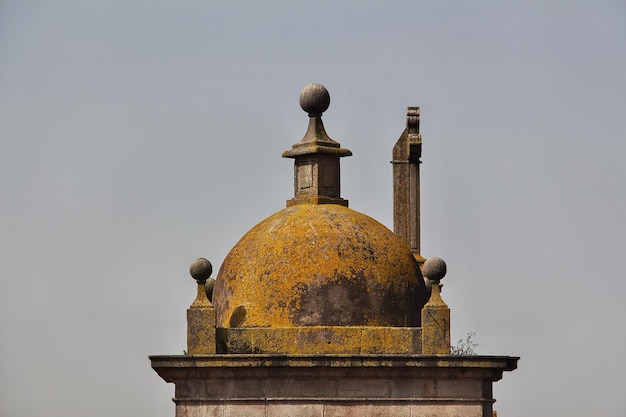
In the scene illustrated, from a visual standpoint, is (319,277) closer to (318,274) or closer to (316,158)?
(318,274)

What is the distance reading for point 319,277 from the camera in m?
19.5

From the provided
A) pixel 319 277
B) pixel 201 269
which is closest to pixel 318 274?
pixel 319 277

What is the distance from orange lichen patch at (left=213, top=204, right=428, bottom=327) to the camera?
63.9 ft

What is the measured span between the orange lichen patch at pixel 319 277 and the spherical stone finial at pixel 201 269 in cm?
60

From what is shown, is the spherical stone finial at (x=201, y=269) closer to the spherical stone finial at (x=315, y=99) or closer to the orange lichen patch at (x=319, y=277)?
the orange lichen patch at (x=319, y=277)

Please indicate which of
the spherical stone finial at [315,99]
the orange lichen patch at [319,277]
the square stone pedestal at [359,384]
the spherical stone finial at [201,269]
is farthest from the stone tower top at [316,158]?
the square stone pedestal at [359,384]

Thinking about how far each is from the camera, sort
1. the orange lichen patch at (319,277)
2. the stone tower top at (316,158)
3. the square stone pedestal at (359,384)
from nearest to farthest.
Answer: the square stone pedestal at (359,384), the orange lichen patch at (319,277), the stone tower top at (316,158)

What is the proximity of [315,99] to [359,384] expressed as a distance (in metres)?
3.76

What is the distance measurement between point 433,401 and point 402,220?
4.37m

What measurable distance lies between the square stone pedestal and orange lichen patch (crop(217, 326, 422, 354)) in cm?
43

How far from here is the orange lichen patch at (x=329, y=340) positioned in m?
19.2

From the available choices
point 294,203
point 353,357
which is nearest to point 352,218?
point 294,203

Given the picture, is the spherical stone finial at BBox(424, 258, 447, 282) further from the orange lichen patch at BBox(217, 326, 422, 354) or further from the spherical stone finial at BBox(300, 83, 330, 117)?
the spherical stone finial at BBox(300, 83, 330, 117)

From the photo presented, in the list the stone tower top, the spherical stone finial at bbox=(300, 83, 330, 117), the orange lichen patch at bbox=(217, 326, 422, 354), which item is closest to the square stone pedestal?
the orange lichen patch at bbox=(217, 326, 422, 354)
